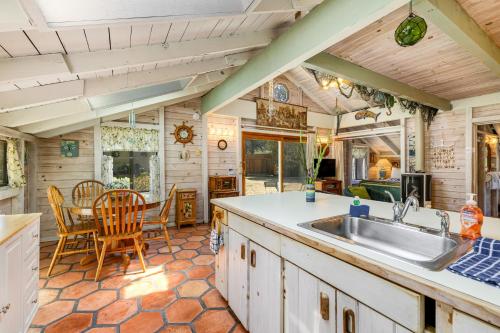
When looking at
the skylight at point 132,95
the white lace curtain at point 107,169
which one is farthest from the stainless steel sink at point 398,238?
the white lace curtain at point 107,169

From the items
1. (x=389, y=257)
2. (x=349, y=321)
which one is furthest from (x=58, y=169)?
(x=389, y=257)

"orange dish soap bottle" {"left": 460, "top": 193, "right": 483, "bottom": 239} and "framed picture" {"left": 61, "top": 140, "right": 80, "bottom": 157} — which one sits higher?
"framed picture" {"left": 61, "top": 140, "right": 80, "bottom": 157}

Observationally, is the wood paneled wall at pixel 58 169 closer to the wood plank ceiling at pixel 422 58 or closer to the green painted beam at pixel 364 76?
the green painted beam at pixel 364 76

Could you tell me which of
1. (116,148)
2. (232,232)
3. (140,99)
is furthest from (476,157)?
(116,148)

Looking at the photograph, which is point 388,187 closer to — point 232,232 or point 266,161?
point 266,161

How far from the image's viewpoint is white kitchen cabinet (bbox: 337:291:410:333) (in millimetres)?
883

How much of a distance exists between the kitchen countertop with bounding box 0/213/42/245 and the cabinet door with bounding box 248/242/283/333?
1534 millimetres

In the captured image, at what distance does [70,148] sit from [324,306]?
4.44 m

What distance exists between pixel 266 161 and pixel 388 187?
2.94 m

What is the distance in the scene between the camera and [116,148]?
13.8 feet

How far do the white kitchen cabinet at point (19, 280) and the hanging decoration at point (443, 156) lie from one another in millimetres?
6541

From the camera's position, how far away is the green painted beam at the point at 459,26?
70.6 inches

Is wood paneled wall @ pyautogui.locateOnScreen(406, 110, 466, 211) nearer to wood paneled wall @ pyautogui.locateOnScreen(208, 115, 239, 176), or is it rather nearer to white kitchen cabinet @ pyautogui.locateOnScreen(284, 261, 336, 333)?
wood paneled wall @ pyautogui.locateOnScreen(208, 115, 239, 176)

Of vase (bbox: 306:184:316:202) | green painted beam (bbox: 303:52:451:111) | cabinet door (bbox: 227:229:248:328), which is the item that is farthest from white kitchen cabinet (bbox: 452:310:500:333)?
green painted beam (bbox: 303:52:451:111)
